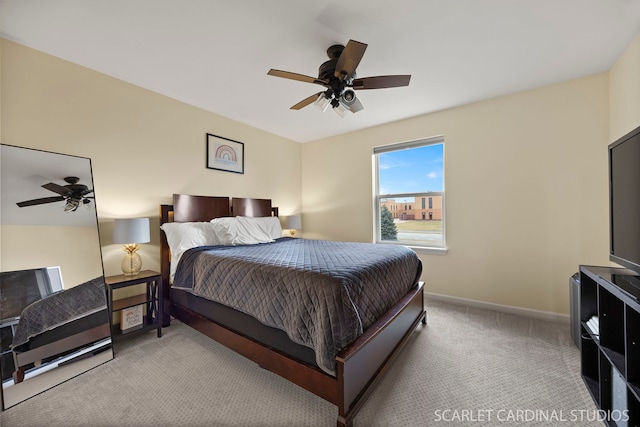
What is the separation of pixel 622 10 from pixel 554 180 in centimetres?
147

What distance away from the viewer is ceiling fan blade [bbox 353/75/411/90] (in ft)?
6.11

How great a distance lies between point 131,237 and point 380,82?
100 inches

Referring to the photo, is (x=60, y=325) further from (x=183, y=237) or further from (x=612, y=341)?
(x=612, y=341)

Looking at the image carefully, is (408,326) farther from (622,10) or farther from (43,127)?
(43,127)

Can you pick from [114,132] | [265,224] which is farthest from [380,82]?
[114,132]

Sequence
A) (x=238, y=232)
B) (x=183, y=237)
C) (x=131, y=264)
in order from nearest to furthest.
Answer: (x=131, y=264)
(x=183, y=237)
(x=238, y=232)

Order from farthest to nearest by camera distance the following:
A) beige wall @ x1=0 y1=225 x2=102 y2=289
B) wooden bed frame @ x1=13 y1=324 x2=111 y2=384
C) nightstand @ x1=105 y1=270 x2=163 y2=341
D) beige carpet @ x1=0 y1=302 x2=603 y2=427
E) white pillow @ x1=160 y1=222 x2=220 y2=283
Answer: white pillow @ x1=160 y1=222 x2=220 y2=283
nightstand @ x1=105 y1=270 x2=163 y2=341
beige wall @ x1=0 y1=225 x2=102 y2=289
wooden bed frame @ x1=13 y1=324 x2=111 y2=384
beige carpet @ x1=0 y1=302 x2=603 y2=427

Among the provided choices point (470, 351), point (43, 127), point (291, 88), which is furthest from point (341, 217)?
point (43, 127)

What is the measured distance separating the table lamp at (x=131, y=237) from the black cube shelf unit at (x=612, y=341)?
Result: 128 inches

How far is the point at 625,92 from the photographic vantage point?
202 cm

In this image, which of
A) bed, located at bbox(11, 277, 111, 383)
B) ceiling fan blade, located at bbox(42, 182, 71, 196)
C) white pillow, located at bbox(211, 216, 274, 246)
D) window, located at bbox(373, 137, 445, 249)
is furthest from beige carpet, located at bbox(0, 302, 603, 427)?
window, located at bbox(373, 137, 445, 249)

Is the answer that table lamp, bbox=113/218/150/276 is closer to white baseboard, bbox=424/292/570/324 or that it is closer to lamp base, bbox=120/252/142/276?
lamp base, bbox=120/252/142/276

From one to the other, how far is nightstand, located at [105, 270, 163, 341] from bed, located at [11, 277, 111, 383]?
0.30 feet

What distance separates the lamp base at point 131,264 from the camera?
2348 millimetres
